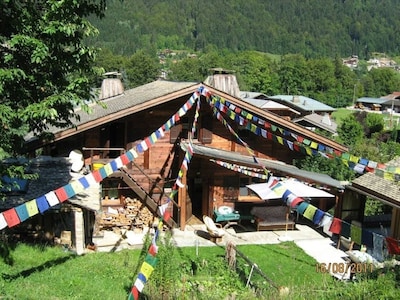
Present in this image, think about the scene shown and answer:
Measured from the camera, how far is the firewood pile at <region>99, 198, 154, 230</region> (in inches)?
742

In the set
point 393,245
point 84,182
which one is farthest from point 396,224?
point 84,182

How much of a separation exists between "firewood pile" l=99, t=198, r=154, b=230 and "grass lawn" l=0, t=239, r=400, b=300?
3.65m

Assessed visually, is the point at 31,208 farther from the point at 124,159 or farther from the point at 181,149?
the point at 181,149

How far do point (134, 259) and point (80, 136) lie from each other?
6.12 m

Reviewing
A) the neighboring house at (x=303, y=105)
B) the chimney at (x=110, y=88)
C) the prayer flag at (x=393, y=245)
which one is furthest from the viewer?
the neighboring house at (x=303, y=105)

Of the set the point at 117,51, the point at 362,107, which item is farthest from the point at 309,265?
the point at 117,51

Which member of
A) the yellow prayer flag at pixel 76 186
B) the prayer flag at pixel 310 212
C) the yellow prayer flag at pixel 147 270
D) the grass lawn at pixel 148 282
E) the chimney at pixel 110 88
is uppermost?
the chimney at pixel 110 88

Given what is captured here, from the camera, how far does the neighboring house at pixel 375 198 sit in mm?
16484

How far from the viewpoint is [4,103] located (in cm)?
948

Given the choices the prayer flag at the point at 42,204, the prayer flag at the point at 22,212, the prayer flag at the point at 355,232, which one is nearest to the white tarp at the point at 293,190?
the prayer flag at the point at 355,232
